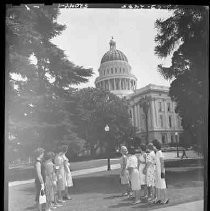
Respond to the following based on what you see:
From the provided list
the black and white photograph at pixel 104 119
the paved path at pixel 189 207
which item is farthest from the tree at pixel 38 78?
the paved path at pixel 189 207

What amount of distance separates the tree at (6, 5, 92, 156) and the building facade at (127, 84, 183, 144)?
4.57 ft

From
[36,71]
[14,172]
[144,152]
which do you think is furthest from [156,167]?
[36,71]

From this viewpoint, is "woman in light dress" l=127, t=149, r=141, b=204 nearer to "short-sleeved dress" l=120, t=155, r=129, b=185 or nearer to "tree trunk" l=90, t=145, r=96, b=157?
"short-sleeved dress" l=120, t=155, r=129, b=185

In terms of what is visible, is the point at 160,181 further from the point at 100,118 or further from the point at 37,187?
the point at 37,187

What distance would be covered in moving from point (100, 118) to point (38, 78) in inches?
63.6

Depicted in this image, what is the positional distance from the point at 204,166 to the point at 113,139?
195 centimetres

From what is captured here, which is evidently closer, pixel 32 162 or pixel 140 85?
pixel 32 162

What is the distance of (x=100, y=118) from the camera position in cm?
657

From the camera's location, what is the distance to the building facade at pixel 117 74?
249 inches

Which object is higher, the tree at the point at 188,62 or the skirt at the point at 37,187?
the tree at the point at 188,62

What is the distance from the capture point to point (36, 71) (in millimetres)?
6422

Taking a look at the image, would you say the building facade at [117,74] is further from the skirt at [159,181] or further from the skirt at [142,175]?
the skirt at [159,181]

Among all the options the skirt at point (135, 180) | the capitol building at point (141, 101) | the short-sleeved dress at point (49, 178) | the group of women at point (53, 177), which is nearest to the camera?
the group of women at point (53, 177)

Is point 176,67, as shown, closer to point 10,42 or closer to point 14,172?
point 10,42
